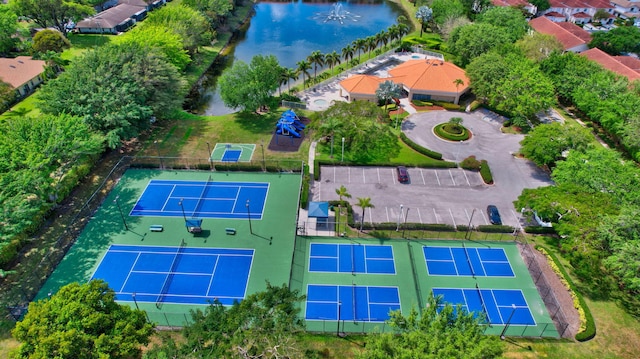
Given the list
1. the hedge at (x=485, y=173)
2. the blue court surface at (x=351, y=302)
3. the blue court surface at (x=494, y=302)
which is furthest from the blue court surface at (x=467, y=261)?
the hedge at (x=485, y=173)

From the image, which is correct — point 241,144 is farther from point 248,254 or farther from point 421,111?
point 421,111

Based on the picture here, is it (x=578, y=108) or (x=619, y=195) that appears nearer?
(x=619, y=195)

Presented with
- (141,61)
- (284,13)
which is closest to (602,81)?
(141,61)

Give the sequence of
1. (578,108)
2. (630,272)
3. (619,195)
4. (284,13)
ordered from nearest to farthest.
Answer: (630,272), (619,195), (578,108), (284,13)

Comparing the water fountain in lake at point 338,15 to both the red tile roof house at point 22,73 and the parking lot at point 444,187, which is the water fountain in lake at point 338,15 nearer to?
the parking lot at point 444,187

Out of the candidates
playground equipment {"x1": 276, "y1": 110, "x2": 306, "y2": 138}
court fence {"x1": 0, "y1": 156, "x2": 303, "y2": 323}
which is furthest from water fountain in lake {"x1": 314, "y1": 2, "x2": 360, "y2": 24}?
court fence {"x1": 0, "y1": 156, "x2": 303, "y2": 323}

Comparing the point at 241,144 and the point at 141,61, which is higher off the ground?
the point at 141,61

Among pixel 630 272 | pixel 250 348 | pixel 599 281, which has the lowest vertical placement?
pixel 599 281

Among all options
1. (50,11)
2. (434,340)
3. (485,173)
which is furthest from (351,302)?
(50,11)
